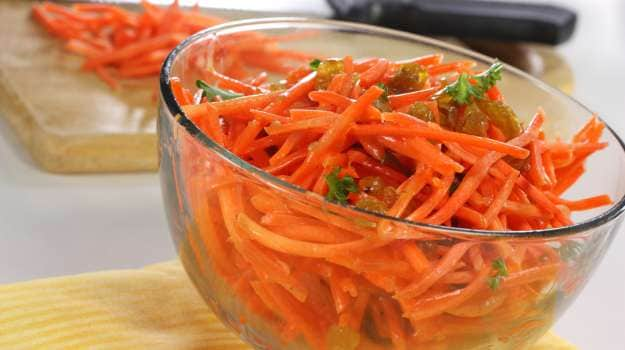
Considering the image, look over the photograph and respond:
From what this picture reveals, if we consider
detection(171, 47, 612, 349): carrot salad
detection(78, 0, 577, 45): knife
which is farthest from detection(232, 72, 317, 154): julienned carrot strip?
detection(78, 0, 577, 45): knife

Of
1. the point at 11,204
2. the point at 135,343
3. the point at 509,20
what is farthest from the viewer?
the point at 509,20

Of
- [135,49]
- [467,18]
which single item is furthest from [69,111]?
[467,18]

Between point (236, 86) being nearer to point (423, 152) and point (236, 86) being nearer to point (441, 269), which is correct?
point (423, 152)

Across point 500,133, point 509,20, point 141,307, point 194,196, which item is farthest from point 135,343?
point 509,20

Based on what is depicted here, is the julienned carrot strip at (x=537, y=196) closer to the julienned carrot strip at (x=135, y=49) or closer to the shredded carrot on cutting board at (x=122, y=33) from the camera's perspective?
the shredded carrot on cutting board at (x=122, y=33)

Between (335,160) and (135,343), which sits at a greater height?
(335,160)

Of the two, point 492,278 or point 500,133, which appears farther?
point 500,133

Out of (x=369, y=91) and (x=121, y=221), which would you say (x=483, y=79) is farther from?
(x=121, y=221)
